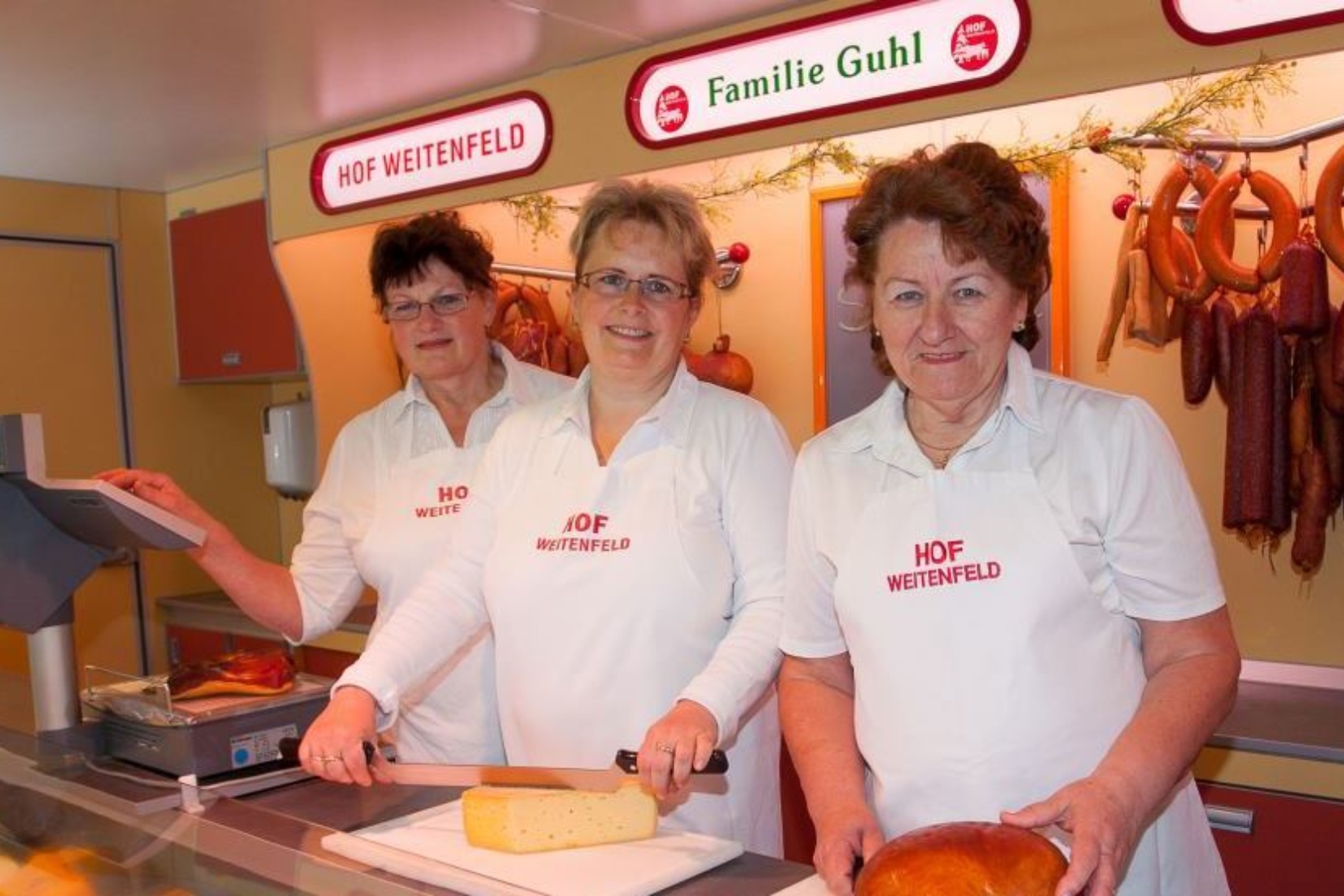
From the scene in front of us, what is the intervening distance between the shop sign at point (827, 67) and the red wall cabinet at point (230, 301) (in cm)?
190

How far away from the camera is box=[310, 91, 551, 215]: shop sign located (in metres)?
3.28

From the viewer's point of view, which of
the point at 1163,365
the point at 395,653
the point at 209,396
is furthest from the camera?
the point at 209,396

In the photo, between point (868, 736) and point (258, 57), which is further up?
point (258, 57)

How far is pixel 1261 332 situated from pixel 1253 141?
37 centimetres

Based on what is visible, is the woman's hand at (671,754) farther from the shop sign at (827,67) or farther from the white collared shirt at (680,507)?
the shop sign at (827,67)

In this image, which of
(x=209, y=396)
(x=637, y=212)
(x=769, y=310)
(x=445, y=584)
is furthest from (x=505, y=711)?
(x=209, y=396)

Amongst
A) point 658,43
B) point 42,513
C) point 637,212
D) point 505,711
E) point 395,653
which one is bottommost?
point 505,711

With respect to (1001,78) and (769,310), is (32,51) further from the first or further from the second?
(1001,78)

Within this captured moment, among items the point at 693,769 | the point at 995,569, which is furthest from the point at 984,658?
the point at 693,769

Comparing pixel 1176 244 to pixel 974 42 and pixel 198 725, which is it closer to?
pixel 974 42

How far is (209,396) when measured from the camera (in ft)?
17.1

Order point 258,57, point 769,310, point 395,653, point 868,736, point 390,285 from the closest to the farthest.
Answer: point 868,736 → point 395,653 → point 390,285 → point 258,57 → point 769,310

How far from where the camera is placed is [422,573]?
2.36 meters

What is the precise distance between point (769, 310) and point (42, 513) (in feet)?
6.32
